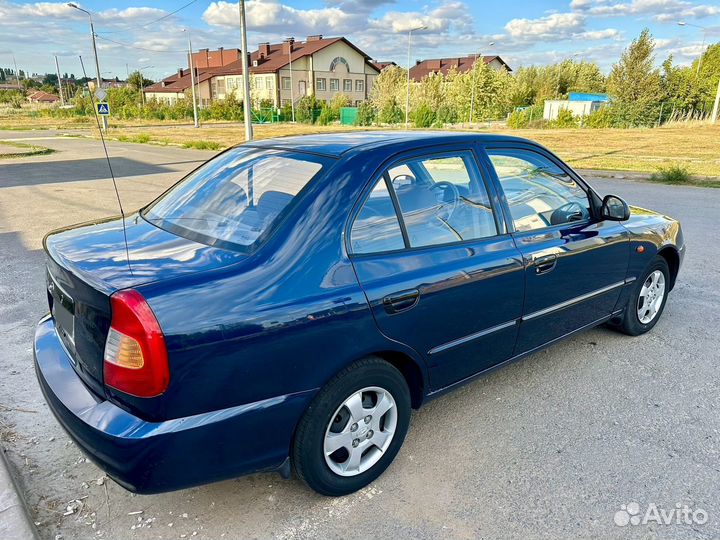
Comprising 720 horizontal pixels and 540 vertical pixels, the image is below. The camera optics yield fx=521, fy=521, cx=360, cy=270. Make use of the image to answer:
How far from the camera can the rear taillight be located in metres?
1.90

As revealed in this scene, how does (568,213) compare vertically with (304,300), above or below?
above

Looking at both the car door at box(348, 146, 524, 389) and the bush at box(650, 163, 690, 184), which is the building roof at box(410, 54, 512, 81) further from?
the car door at box(348, 146, 524, 389)

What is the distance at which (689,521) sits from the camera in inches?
93.2

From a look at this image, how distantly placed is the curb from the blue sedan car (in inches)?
18.0

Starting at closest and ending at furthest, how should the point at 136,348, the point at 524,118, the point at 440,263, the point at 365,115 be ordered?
the point at 136,348, the point at 440,263, the point at 524,118, the point at 365,115

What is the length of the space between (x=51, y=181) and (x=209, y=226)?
1289cm

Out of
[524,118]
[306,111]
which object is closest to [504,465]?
[524,118]

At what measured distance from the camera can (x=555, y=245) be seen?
10.6ft

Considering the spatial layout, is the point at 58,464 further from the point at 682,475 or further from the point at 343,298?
the point at 682,475

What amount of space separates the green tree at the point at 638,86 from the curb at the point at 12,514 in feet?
138

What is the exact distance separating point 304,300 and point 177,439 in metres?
0.71

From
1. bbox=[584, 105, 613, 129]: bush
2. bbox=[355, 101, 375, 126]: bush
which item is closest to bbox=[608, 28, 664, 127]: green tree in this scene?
bbox=[584, 105, 613, 129]: bush

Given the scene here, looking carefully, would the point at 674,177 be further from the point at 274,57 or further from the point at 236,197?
the point at 274,57

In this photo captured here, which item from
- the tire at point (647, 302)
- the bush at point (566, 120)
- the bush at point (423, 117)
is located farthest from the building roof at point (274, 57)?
the tire at point (647, 302)
